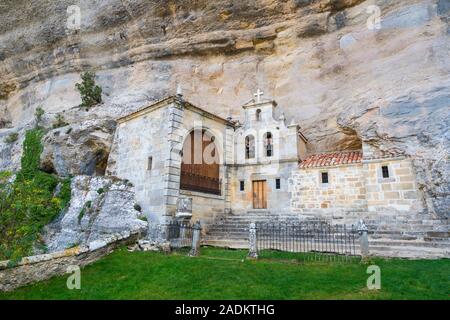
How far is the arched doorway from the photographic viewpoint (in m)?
15.1

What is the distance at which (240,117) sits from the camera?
21391mm

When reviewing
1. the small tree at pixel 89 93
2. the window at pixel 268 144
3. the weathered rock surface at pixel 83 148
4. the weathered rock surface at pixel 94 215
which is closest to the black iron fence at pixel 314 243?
the window at pixel 268 144

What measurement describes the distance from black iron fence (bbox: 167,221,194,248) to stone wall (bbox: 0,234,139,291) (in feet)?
10.3

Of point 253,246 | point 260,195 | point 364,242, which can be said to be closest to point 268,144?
point 260,195

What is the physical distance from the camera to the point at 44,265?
27.9ft

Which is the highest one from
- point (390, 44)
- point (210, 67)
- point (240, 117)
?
point (210, 67)

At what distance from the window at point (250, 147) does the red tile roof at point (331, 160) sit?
3001 millimetres

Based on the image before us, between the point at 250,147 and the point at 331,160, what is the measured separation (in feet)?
15.2

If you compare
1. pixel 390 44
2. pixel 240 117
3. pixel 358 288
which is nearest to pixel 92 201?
pixel 240 117

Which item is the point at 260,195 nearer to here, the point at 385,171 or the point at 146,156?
the point at 385,171

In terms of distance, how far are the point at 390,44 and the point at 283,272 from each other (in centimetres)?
1546

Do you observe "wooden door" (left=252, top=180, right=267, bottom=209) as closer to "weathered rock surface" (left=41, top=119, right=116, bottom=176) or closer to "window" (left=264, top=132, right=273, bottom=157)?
"window" (left=264, top=132, right=273, bottom=157)

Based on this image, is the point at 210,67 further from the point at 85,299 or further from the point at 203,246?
the point at 85,299
